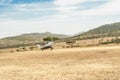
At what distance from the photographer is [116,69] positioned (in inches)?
899

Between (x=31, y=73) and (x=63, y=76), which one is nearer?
(x=63, y=76)

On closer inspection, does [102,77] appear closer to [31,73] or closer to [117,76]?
[117,76]

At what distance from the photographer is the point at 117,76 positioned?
19938mm

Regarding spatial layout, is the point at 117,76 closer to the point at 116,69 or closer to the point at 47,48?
the point at 116,69

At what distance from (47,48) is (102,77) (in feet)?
92.5

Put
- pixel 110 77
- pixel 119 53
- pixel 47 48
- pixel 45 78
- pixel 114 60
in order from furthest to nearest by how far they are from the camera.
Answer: pixel 47 48, pixel 119 53, pixel 114 60, pixel 45 78, pixel 110 77

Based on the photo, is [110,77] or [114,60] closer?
[110,77]

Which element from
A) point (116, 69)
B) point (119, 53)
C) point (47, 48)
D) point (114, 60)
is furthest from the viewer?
point (47, 48)

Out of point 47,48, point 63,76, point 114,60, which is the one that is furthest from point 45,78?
point 47,48

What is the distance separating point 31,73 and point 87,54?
1073 centimetres

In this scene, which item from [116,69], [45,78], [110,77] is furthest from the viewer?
[116,69]

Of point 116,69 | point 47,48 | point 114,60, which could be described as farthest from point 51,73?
point 47,48

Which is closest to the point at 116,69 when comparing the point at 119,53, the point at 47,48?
the point at 119,53

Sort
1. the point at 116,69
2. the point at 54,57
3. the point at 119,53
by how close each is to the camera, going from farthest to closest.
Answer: the point at 54,57, the point at 119,53, the point at 116,69
